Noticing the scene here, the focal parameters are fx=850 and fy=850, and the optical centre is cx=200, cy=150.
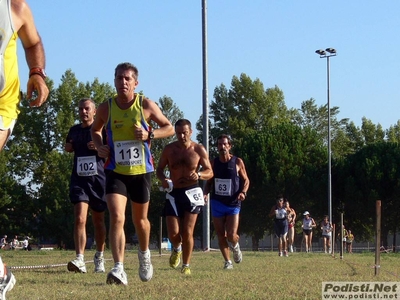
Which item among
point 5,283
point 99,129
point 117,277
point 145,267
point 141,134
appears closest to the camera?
point 5,283

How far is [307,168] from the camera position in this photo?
68.8 m

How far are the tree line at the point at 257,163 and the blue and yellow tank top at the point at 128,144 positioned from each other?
5720 centimetres

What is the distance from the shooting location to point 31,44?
600cm

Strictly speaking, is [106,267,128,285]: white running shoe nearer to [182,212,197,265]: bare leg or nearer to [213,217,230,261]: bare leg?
[182,212,197,265]: bare leg

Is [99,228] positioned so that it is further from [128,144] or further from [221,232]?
[128,144]

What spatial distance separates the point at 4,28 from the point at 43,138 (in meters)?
73.8

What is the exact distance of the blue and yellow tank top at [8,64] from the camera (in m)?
5.56

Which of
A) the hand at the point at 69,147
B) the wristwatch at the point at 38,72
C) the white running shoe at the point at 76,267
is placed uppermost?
the wristwatch at the point at 38,72

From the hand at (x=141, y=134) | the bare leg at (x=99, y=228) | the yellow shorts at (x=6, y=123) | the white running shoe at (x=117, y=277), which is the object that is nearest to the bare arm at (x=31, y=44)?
the yellow shorts at (x=6, y=123)

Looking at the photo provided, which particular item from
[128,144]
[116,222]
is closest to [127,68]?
[128,144]

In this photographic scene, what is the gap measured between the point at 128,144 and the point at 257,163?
196ft

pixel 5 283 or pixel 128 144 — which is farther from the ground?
pixel 128 144

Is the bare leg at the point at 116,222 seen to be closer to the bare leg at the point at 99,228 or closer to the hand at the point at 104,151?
the hand at the point at 104,151

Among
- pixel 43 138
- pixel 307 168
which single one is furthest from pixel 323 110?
pixel 43 138
